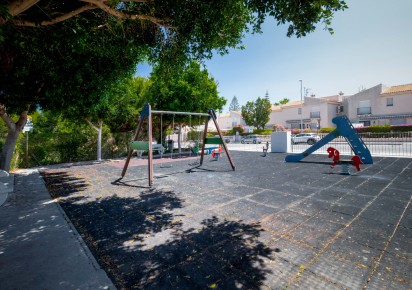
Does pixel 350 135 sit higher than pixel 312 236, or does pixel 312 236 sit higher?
pixel 350 135

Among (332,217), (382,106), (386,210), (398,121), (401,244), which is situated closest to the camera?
(401,244)

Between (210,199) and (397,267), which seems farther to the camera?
(210,199)

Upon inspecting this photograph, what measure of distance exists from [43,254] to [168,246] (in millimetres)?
A: 1785

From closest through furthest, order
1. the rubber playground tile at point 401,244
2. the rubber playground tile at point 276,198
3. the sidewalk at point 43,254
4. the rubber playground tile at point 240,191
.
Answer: the sidewalk at point 43,254
the rubber playground tile at point 401,244
the rubber playground tile at point 276,198
the rubber playground tile at point 240,191

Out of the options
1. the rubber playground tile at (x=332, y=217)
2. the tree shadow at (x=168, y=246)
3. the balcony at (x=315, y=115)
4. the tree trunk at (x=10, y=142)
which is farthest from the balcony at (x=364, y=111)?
the tree trunk at (x=10, y=142)

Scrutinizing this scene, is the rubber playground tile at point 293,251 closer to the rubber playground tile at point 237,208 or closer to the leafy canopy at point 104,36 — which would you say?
the rubber playground tile at point 237,208

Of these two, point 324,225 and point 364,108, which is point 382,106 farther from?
point 324,225

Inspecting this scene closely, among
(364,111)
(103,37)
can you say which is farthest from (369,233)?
(364,111)

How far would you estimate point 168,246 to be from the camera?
3.26 meters

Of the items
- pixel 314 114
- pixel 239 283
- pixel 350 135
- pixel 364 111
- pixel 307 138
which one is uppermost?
pixel 314 114

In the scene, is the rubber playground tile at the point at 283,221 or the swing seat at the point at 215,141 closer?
the rubber playground tile at the point at 283,221

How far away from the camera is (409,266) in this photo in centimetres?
266

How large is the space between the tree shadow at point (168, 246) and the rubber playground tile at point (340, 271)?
617 mm

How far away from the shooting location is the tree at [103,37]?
191 inches
